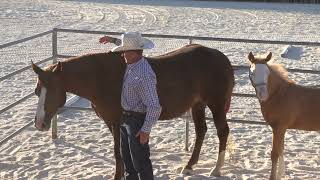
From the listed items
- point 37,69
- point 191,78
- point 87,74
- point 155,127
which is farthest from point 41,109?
point 155,127

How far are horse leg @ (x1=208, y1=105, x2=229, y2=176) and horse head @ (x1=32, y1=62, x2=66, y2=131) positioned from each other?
1.55m

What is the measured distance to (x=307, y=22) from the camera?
60.6ft

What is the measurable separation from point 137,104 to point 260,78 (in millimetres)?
1305

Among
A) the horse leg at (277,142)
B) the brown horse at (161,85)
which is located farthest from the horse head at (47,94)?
the horse leg at (277,142)

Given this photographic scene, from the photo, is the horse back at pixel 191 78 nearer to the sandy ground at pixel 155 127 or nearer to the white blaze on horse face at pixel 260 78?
the white blaze on horse face at pixel 260 78

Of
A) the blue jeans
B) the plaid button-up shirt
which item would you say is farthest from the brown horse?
the plaid button-up shirt

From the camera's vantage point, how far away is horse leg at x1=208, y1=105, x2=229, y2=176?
568cm

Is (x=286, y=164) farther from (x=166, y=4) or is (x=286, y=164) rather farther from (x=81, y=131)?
(x=166, y=4)

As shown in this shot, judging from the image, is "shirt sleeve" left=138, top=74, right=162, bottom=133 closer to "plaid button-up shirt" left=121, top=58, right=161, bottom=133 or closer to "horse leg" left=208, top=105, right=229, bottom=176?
"plaid button-up shirt" left=121, top=58, right=161, bottom=133

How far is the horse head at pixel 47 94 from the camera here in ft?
16.3

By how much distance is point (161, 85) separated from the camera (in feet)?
17.3

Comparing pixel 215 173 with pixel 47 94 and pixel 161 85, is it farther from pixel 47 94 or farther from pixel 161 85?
pixel 47 94

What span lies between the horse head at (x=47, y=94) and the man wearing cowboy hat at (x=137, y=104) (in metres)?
0.81

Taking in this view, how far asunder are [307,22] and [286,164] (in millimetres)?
13224
